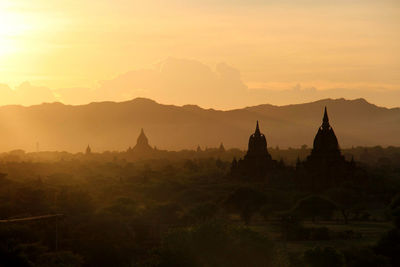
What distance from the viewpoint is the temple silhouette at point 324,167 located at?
94312 millimetres

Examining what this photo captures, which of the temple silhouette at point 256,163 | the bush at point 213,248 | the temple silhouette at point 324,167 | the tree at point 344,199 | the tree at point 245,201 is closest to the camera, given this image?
the bush at point 213,248

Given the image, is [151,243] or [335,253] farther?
[151,243]

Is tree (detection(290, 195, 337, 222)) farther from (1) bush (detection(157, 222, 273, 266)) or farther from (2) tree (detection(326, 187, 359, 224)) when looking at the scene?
(1) bush (detection(157, 222, 273, 266))

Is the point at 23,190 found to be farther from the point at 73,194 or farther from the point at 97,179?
the point at 97,179

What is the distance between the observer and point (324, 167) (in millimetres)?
95188

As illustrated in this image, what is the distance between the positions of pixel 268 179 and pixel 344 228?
125ft

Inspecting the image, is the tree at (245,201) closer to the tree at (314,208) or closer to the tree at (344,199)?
the tree at (314,208)

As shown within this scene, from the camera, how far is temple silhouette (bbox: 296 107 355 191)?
94312 mm

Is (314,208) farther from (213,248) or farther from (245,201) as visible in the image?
(213,248)

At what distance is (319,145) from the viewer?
97.8 meters

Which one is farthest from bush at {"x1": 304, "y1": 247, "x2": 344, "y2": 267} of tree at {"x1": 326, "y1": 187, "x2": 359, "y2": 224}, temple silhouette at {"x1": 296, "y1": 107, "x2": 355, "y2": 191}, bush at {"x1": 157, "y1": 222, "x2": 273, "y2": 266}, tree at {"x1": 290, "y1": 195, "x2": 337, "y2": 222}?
temple silhouette at {"x1": 296, "y1": 107, "x2": 355, "y2": 191}

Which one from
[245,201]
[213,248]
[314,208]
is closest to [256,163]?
[245,201]

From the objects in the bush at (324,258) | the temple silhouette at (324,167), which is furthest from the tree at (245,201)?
the bush at (324,258)

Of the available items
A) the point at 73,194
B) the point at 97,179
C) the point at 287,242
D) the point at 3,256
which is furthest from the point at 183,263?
the point at 97,179
